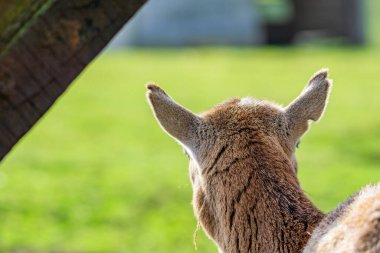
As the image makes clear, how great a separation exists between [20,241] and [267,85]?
14401 millimetres

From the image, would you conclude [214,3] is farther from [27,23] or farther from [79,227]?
[27,23]

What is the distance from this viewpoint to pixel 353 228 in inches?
150

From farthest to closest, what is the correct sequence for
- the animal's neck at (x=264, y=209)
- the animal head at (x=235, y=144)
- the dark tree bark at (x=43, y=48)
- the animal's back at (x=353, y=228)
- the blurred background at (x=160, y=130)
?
the blurred background at (x=160, y=130)
the animal head at (x=235, y=144)
the animal's neck at (x=264, y=209)
the animal's back at (x=353, y=228)
the dark tree bark at (x=43, y=48)

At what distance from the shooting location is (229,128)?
4.87m

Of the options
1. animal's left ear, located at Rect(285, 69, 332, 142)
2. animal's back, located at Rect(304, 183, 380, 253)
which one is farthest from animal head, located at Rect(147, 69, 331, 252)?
animal's back, located at Rect(304, 183, 380, 253)

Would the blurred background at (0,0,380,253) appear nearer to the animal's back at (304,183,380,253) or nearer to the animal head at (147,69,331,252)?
the animal head at (147,69,331,252)

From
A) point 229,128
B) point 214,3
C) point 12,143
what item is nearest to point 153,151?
point 229,128

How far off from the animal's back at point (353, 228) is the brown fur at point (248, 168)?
262 mm

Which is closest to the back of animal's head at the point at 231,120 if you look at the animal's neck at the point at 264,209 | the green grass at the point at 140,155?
the animal's neck at the point at 264,209

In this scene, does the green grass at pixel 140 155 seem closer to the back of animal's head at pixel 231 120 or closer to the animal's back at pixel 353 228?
the back of animal's head at pixel 231 120

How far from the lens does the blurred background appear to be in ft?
40.3

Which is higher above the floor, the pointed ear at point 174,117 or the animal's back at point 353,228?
the pointed ear at point 174,117

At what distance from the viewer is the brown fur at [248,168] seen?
4.56 m

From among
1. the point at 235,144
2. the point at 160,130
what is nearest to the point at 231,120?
the point at 235,144
